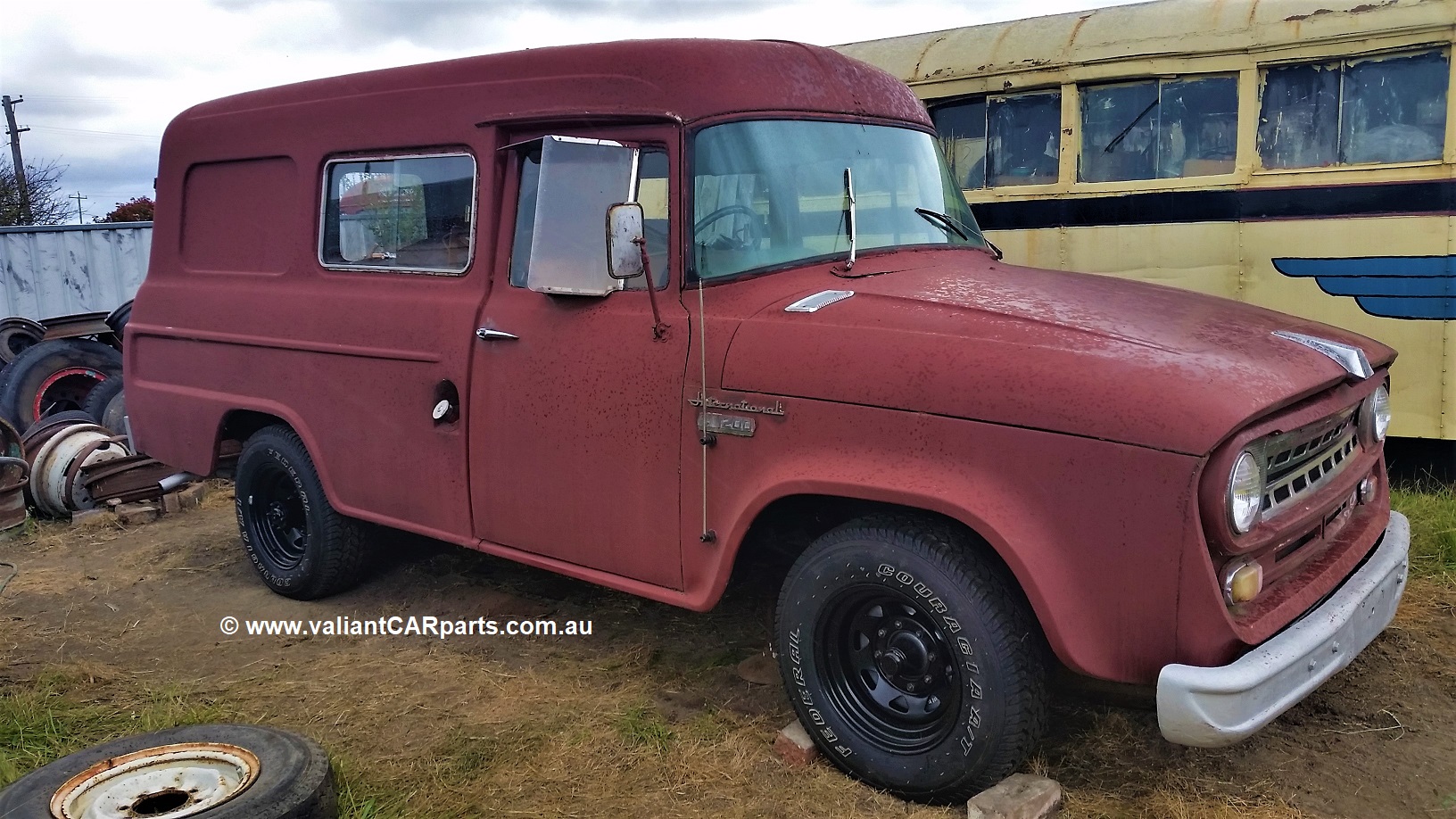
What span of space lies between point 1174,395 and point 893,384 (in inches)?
27.9

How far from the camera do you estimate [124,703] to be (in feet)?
13.0

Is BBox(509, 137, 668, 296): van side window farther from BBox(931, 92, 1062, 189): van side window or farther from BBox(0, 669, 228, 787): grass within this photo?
BBox(931, 92, 1062, 189): van side window

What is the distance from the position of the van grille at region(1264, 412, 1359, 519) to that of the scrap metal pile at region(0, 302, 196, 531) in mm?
4794

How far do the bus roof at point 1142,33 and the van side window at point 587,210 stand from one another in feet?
13.2

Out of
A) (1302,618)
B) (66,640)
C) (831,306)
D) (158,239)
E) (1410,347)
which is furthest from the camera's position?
(1410,347)

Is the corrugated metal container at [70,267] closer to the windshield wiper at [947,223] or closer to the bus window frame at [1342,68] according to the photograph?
the windshield wiper at [947,223]

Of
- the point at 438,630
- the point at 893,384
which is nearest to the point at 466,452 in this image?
the point at 438,630

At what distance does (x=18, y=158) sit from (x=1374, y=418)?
3014 centimetres

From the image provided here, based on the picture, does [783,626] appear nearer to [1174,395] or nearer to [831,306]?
[831,306]

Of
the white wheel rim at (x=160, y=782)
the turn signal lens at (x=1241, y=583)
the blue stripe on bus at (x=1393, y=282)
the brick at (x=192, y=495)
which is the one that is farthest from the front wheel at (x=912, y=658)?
the brick at (x=192, y=495)

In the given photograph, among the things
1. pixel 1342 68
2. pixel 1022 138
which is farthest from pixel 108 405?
pixel 1342 68

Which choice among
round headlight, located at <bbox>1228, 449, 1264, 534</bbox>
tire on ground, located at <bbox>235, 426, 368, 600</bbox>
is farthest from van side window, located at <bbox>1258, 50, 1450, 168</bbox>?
tire on ground, located at <bbox>235, 426, 368, 600</bbox>

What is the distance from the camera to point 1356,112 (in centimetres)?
580

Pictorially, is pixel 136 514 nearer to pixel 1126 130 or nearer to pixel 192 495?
pixel 192 495
